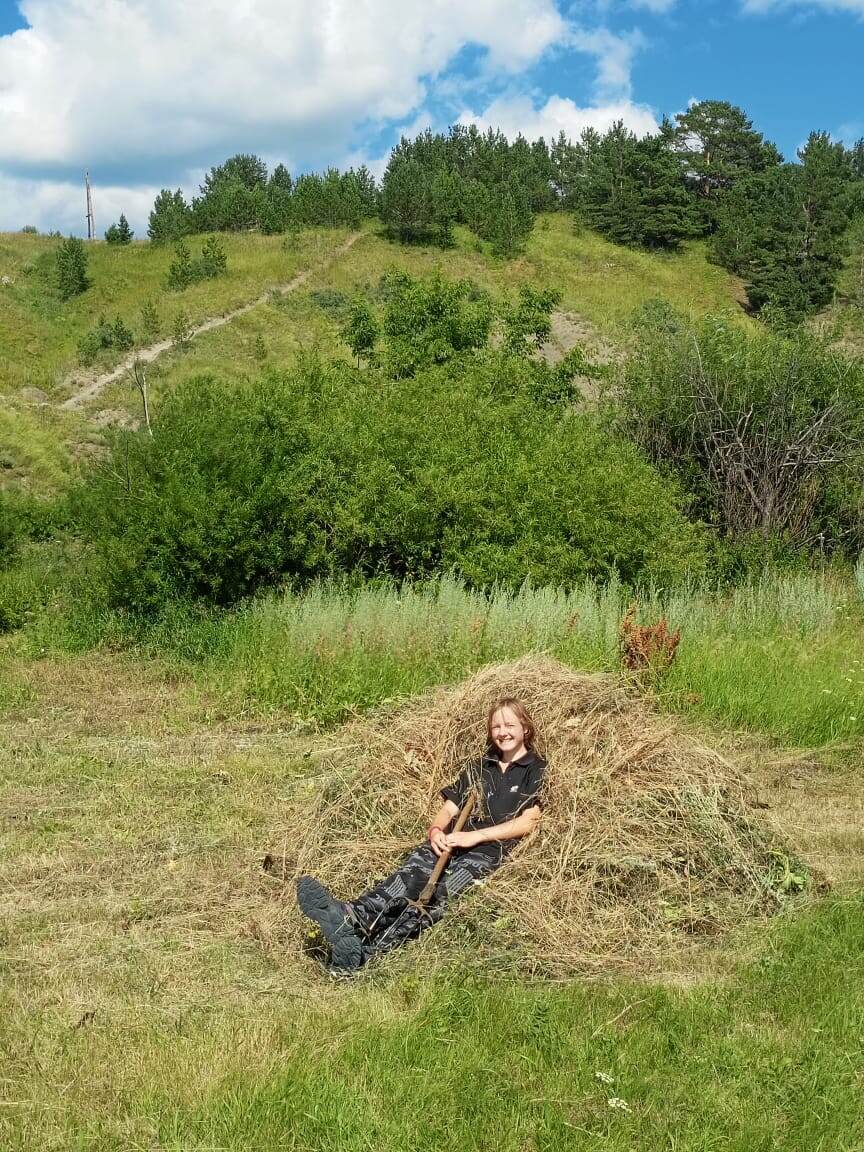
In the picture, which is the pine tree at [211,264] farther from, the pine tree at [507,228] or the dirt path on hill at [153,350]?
the pine tree at [507,228]

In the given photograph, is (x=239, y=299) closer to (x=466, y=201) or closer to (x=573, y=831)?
(x=466, y=201)

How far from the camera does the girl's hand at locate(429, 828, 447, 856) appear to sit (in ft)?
15.7

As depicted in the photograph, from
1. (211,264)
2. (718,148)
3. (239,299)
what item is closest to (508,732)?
(239,299)

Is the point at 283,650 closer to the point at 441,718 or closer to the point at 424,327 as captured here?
the point at 441,718

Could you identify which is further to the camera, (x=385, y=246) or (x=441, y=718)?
(x=385, y=246)

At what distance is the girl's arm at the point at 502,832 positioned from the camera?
190 inches

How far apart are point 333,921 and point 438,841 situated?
0.66 m

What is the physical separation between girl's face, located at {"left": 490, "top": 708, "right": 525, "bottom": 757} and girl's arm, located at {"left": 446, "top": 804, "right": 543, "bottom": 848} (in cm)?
30

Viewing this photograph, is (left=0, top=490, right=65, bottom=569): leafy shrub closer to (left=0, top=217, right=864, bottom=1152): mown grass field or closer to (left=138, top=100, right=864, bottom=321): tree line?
(left=0, top=217, right=864, bottom=1152): mown grass field

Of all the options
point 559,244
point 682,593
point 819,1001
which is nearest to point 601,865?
point 819,1001

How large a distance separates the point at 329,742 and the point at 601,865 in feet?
10.8

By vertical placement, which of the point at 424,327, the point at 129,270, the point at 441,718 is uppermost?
the point at 129,270

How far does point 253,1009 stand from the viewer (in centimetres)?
396

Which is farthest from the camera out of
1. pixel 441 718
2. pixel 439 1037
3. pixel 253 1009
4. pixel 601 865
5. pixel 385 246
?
pixel 385 246
